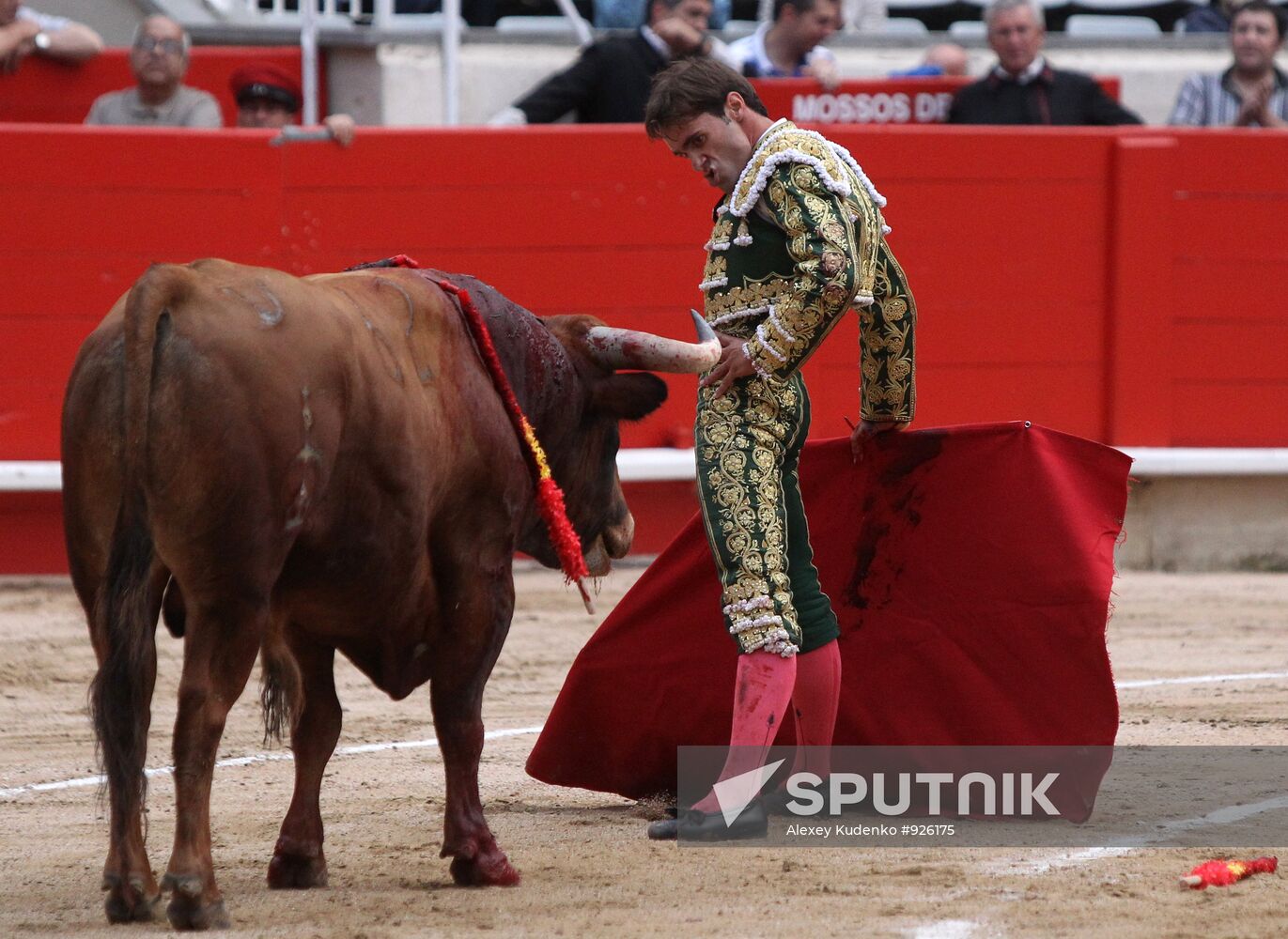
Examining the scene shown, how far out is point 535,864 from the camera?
11.4ft

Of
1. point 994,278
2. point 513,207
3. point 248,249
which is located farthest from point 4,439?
point 994,278

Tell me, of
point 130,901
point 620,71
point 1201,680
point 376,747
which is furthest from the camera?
point 620,71

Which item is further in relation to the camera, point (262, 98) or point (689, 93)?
point (262, 98)

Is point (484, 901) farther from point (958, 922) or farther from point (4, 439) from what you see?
point (4, 439)

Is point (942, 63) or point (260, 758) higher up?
point (942, 63)

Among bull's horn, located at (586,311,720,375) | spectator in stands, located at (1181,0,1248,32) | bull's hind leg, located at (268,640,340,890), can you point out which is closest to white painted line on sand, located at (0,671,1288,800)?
bull's hind leg, located at (268,640,340,890)

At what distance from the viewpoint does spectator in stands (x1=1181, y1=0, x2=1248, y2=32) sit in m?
9.09

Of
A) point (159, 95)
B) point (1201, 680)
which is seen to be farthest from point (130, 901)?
point (159, 95)

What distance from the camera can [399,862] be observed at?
3.50 m

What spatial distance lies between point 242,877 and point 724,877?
84 centimetres

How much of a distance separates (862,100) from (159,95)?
2637 millimetres

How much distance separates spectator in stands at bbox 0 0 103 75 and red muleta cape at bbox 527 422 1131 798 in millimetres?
4420

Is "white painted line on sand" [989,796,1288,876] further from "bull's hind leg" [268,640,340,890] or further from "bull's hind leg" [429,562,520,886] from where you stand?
"bull's hind leg" [268,640,340,890]

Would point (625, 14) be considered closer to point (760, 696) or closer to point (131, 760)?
point (760, 696)
